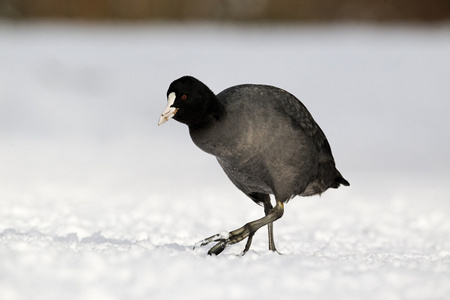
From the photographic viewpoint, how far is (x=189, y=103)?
4820mm

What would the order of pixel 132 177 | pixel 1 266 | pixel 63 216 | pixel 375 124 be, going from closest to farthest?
pixel 1 266 < pixel 63 216 < pixel 132 177 < pixel 375 124

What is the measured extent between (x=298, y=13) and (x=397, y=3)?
8.47ft

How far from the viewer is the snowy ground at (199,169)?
155 inches

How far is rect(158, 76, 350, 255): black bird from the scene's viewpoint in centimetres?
488

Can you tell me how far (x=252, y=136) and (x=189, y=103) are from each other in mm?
519

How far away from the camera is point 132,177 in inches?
395

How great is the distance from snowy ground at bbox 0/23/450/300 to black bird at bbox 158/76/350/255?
0.46m

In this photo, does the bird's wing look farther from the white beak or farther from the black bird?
the white beak

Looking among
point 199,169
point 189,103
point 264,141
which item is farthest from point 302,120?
point 199,169

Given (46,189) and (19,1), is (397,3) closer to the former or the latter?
(19,1)

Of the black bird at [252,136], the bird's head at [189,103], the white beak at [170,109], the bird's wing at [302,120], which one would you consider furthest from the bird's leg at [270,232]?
the white beak at [170,109]

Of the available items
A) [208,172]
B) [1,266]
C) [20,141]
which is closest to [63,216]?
[1,266]

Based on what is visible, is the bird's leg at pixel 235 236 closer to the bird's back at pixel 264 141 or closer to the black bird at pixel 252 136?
the black bird at pixel 252 136

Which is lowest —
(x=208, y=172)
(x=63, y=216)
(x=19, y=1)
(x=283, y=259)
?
(x=283, y=259)
